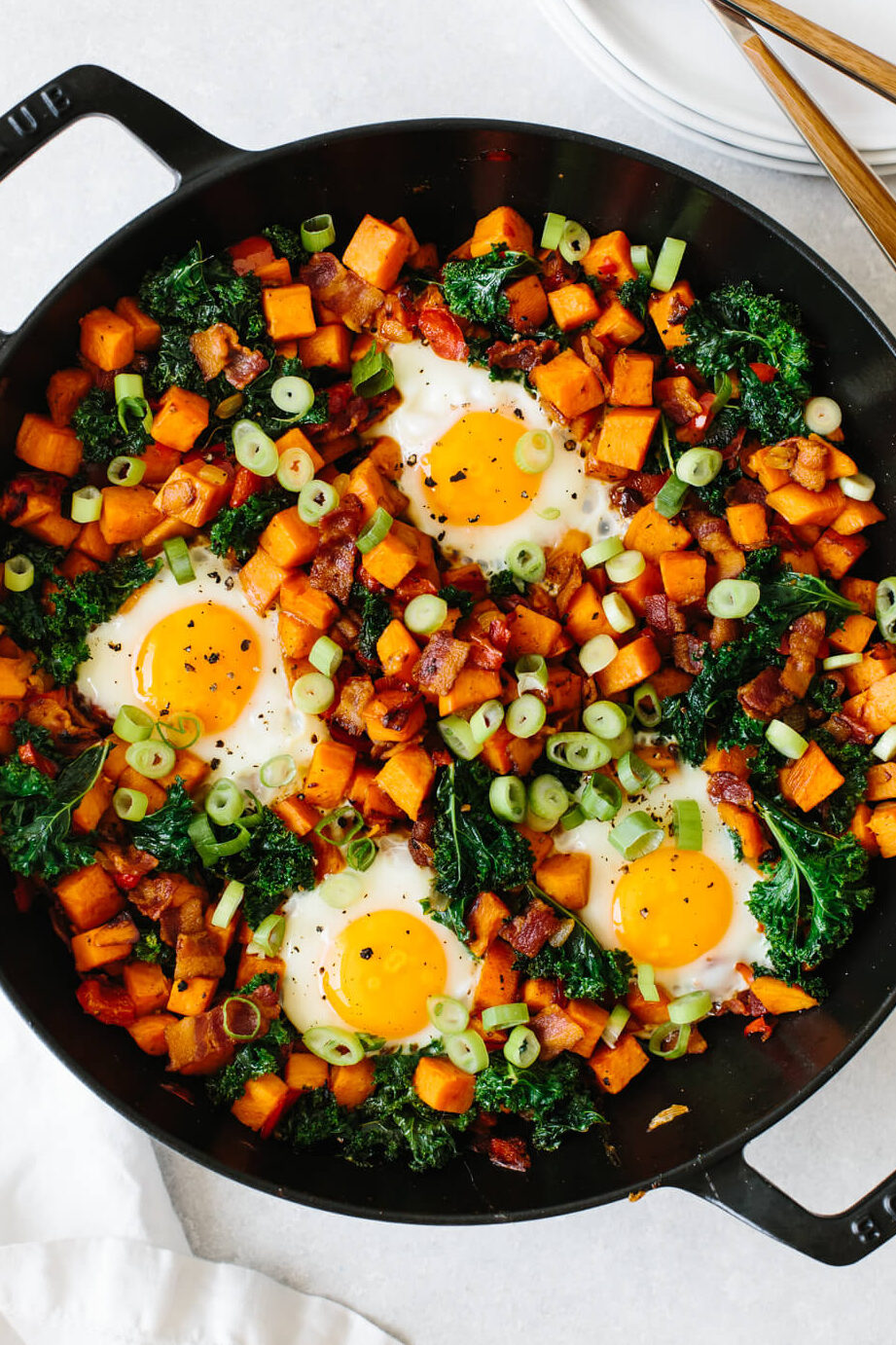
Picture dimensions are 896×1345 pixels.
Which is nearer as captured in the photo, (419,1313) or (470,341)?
(470,341)

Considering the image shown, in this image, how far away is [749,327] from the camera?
3244 millimetres

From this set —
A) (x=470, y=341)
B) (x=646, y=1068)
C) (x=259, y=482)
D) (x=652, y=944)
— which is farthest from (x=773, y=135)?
(x=646, y=1068)

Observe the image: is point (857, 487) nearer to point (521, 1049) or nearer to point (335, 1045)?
point (521, 1049)

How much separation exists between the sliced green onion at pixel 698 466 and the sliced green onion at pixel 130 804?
186cm

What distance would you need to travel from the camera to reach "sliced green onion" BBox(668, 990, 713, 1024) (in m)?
3.28

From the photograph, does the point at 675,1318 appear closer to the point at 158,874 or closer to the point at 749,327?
the point at 158,874

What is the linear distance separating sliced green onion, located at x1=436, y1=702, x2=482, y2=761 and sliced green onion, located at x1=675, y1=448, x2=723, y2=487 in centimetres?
98

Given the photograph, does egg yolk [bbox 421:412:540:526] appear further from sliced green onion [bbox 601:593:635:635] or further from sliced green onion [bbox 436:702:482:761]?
sliced green onion [bbox 436:702:482:761]

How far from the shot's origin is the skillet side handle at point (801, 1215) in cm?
293

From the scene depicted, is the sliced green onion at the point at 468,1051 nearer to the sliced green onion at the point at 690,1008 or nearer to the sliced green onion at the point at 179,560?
the sliced green onion at the point at 690,1008

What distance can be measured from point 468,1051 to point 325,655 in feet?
4.12

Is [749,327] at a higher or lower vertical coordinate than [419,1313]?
higher

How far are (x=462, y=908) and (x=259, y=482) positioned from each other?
4.64 ft

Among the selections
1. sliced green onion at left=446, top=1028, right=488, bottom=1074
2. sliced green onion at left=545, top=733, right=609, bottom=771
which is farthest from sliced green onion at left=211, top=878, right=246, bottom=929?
sliced green onion at left=545, top=733, right=609, bottom=771
